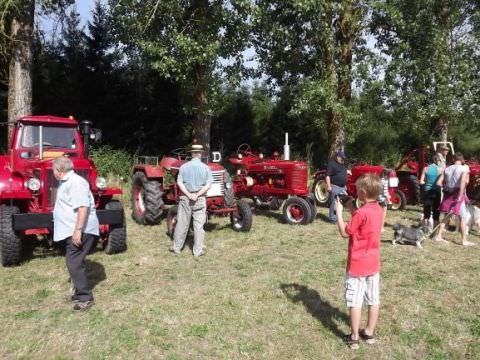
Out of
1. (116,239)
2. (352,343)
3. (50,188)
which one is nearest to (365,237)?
(352,343)

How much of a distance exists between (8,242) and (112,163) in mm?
7400

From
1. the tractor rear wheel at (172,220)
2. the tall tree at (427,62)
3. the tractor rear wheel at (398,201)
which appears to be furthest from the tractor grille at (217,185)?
the tall tree at (427,62)

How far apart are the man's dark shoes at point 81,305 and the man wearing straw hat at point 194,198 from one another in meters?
2.16

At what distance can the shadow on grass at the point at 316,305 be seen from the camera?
4238mm

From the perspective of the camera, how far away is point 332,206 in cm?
912

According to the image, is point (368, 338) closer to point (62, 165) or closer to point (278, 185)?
point (62, 165)

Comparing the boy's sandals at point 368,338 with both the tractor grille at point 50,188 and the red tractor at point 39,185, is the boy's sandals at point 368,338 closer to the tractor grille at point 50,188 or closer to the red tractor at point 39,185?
the red tractor at point 39,185

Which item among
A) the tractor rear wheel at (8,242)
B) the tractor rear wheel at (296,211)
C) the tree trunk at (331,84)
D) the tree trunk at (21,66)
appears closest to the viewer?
the tractor rear wheel at (8,242)

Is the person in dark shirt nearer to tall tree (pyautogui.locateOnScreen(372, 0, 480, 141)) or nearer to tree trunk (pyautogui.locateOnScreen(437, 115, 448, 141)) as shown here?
tall tree (pyautogui.locateOnScreen(372, 0, 480, 141))

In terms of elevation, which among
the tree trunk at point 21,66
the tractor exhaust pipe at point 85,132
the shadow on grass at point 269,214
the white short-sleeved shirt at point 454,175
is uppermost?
the tree trunk at point 21,66

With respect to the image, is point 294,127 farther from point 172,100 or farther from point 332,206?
point 332,206

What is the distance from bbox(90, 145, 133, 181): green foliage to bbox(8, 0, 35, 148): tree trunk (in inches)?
95.9

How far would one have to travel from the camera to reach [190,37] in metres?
10.6

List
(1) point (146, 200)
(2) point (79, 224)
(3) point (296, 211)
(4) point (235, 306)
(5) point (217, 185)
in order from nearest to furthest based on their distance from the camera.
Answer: (2) point (79, 224) < (4) point (235, 306) < (5) point (217, 185) < (1) point (146, 200) < (3) point (296, 211)
